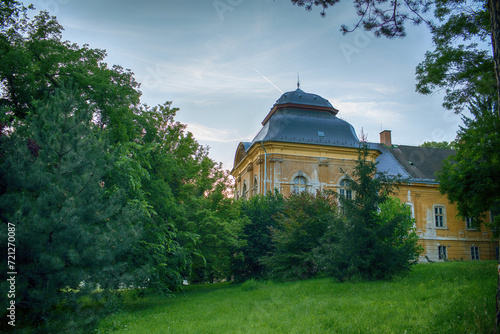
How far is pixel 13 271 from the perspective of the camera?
815 centimetres

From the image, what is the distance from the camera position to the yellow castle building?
3127 centimetres

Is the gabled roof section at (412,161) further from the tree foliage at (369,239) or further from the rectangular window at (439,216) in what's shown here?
the tree foliage at (369,239)

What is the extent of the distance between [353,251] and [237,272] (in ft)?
36.5

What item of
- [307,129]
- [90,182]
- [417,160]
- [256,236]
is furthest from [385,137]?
[90,182]

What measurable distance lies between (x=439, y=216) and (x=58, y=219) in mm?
34943

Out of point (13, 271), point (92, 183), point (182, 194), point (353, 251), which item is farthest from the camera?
point (182, 194)

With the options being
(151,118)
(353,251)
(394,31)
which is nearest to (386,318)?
(353,251)

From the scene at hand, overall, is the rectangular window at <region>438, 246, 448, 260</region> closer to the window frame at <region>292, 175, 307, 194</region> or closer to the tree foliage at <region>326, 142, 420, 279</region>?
the window frame at <region>292, 175, 307, 194</region>

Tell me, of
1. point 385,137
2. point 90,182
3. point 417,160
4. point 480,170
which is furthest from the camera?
point 385,137

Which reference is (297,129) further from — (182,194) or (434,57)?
(434,57)

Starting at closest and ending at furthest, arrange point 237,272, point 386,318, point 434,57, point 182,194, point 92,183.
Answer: point 386,318 → point 92,183 → point 434,57 → point 182,194 → point 237,272

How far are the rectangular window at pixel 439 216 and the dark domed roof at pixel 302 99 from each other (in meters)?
13.2

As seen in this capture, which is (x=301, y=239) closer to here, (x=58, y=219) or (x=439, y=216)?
(x=58, y=219)

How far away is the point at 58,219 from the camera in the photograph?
8359 millimetres
